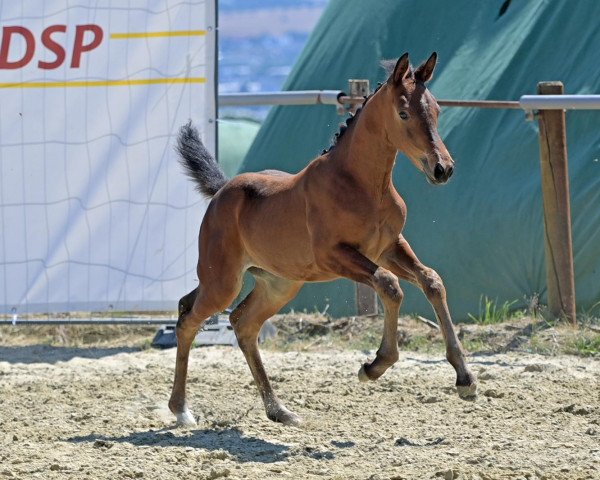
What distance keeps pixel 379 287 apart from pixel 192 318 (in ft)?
4.99

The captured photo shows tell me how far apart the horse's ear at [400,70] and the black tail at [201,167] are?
1812mm

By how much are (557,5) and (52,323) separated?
5140 mm

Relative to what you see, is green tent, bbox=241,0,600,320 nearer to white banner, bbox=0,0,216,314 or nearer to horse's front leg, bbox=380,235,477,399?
white banner, bbox=0,0,216,314

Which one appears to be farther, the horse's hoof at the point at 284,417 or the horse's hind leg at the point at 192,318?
the horse's hind leg at the point at 192,318

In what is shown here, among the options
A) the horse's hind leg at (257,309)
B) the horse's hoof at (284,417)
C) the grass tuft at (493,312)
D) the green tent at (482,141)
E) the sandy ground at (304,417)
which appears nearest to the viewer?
the sandy ground at (304,417)

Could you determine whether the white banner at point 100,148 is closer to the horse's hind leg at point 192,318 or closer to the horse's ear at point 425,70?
the horse's hind leg at point 192,318

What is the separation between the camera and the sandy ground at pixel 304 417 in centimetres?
543

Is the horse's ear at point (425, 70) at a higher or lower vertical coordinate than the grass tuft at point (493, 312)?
higher

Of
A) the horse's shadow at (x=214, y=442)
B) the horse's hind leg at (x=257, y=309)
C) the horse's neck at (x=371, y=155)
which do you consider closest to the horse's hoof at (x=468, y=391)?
the horse's shadow at (x=214, y=442)

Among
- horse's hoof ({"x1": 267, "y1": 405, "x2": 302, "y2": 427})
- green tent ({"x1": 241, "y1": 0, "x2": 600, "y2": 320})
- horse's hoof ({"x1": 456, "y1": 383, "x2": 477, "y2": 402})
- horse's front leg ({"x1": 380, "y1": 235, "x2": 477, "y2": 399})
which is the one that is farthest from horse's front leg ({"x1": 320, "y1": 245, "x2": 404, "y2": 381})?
green tent ({"x1": 241, "y1": 0, "x2": 600, "y2": 320})

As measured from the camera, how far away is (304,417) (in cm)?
672

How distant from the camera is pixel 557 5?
34.6ft

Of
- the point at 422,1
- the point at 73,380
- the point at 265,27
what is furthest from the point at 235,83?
the point at 73,380

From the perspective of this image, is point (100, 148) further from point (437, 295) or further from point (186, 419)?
point (437, 295)
